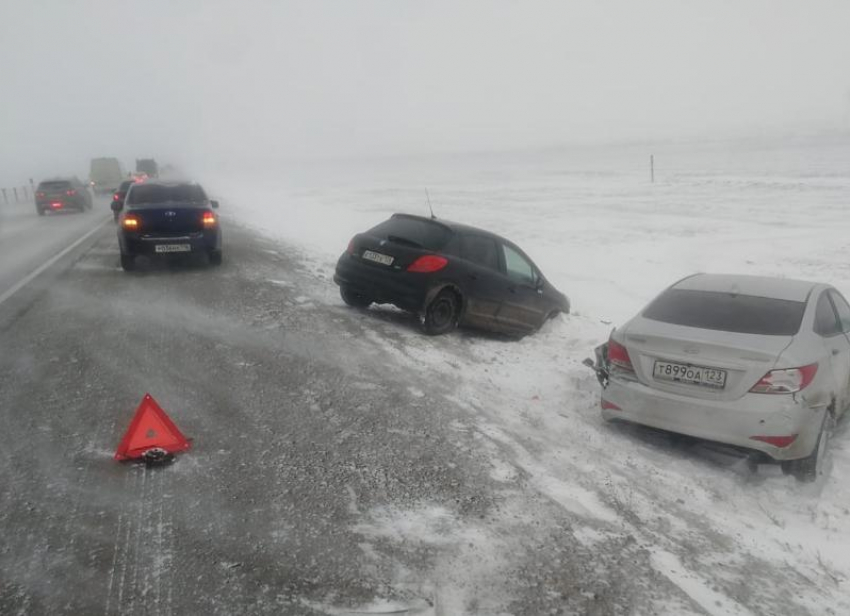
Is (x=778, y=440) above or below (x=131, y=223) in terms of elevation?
below

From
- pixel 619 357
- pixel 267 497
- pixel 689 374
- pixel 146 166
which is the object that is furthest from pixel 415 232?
pixel 146 166

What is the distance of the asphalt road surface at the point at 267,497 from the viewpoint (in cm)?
331

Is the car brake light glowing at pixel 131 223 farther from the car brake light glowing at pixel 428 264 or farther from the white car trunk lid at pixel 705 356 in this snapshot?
the white car trunk lid at pixel 705 356

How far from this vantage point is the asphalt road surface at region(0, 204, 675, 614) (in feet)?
10.9

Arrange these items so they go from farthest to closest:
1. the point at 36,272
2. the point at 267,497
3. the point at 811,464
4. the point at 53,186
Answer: the point at 53,186 → the point at 36,272 → the point at 811,464 → the point at 267,497

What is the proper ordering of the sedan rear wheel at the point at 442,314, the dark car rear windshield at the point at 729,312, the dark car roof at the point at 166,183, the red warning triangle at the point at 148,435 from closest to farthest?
the red warning triangle at the point at 148,435, the dark car rear windshield at the point at 729,312, the sedan rear wheel at the point at 442,314, the dark car roof at the point at 166,183

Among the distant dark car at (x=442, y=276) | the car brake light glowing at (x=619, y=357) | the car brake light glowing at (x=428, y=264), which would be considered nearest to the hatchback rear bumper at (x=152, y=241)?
the distant dark car at (x=442, y=276)

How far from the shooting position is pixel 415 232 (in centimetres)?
841

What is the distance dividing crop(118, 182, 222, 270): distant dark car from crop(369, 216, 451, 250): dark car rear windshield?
4.42m

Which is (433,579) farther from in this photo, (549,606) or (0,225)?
(0,225)

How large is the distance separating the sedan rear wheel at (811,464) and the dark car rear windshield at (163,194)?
34.7 ft

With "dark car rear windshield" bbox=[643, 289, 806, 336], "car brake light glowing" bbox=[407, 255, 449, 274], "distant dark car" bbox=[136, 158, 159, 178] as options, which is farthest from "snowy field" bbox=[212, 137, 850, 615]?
"distant dark car" bbox=[136, 158, 159, 178]

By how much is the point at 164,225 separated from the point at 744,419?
9.81 m

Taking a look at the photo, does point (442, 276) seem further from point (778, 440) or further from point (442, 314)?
point (778, 440)
